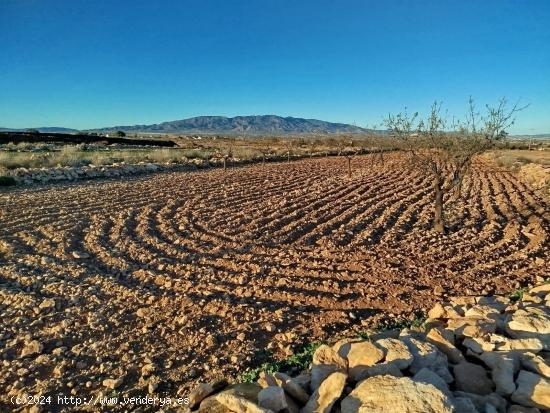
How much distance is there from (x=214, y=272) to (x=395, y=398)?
5081mm

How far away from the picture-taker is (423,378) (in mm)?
3420

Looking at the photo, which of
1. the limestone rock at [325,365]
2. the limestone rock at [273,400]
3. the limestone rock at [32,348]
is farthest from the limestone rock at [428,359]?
the limestone rock at [32,348]

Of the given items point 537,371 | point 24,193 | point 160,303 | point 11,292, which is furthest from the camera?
point 24,193

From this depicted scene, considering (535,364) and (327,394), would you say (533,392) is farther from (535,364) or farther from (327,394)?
(327,394)

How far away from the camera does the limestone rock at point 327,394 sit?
3232mm

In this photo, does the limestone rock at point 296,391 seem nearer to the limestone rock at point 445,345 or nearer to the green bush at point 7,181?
the limestone rock at point 445,345

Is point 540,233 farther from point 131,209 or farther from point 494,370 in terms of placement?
point 131,209

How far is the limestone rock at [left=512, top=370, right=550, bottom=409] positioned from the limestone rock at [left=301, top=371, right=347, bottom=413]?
53.4 inches

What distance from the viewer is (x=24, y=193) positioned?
16.4 m

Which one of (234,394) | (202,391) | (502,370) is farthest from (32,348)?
(502,370)

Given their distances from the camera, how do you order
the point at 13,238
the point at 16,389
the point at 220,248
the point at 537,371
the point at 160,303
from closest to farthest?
the point at 537,371, the point at 16,389, the point at 160,303, the point at 220,248, the point at 13,238

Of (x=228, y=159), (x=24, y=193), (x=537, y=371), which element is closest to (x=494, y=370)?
(x=537, y=371)

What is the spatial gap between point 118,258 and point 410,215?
819 centimetres

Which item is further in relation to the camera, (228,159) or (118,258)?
(228,159)
